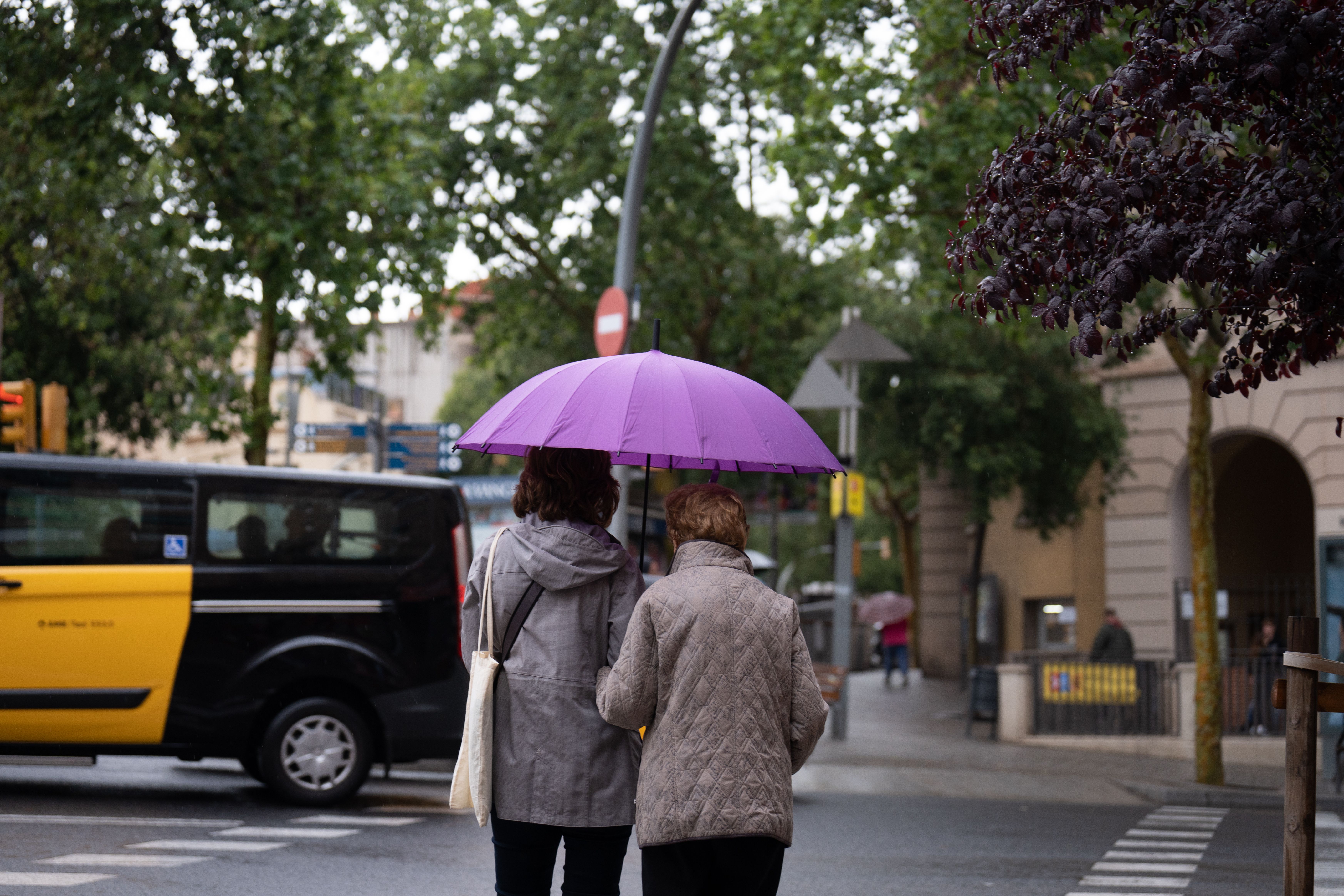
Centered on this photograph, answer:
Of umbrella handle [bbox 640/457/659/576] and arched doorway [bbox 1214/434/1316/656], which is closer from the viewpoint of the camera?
umbrella handle [bbox 640/457/659/576]

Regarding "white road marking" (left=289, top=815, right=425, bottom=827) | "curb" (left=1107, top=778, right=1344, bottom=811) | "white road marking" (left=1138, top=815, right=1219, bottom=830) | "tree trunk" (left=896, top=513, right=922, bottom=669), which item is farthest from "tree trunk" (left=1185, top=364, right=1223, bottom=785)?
"tree trunk" (left=896, top=513, right=922, bottom=669)

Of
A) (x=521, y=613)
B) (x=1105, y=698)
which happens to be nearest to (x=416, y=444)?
(x=1105, y=698)

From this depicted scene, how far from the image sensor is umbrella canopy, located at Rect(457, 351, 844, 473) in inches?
166

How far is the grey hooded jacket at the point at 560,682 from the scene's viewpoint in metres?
3.94

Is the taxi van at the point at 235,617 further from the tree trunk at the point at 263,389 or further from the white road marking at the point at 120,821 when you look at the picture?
the tree trunk at the point at 263,389

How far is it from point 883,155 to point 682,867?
43.5 feet

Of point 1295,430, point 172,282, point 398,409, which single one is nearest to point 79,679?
point 172,282

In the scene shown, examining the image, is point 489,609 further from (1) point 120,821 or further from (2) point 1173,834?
(2) point 1173,834

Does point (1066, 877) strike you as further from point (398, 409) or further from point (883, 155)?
point (398, 409)

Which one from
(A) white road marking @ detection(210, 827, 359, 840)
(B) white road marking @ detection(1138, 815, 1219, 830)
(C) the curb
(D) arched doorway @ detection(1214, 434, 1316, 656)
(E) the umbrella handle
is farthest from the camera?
(D) arched doorway @ detection(1214, 434, 1316, 656)

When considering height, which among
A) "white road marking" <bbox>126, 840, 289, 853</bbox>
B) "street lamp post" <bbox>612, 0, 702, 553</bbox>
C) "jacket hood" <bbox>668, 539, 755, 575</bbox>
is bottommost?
"white road marking" <bbox>126, 840, 289, 853</bbox>

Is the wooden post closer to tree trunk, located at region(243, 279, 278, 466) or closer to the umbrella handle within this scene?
the umbrella handle

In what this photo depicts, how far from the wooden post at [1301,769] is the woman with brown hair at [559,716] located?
244 cm

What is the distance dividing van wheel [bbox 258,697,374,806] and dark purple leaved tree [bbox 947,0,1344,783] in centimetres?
561
